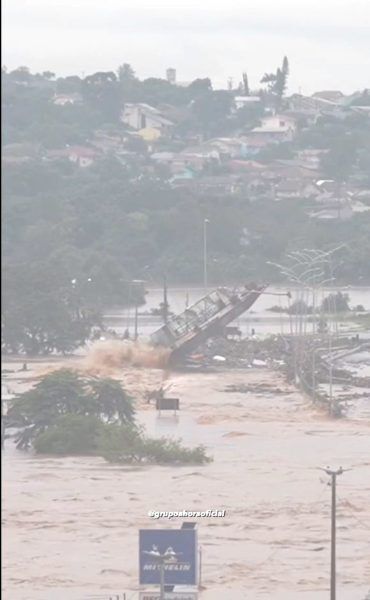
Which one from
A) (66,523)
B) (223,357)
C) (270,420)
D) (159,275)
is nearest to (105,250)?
(159,275)

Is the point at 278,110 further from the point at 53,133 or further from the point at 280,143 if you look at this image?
the point at 53,133

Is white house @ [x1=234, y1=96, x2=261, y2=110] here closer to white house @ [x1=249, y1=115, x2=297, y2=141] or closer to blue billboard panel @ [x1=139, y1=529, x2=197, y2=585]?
white house @ [x1=249, y1=115, x2=297, y2=141]

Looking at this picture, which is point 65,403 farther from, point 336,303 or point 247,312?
point 336,303

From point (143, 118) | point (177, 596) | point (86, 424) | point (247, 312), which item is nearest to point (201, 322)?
point (247, 312)

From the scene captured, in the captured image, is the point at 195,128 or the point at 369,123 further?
the point at 195,128

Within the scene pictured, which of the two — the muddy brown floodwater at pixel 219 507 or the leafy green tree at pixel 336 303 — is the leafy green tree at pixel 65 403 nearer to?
the muddy brown floodwater at pixel 219 507

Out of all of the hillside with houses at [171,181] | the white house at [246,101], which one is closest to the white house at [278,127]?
the hillside with houses at [171,181]
